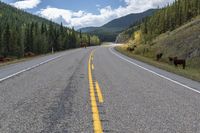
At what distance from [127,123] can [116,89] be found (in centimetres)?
410

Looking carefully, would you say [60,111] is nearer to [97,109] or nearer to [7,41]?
[97,109]

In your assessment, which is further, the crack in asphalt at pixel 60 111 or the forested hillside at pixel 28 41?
the forested hillside at pixel 28 41

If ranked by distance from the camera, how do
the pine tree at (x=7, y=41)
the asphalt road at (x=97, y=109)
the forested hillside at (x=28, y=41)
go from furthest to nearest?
the forested hillside at (x=28, y=41) < the pine tree at (x=7, y=41) < the asphalt road at (x=97, y=109)

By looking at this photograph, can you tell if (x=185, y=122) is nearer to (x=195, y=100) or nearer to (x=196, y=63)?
(x=195, y=100)

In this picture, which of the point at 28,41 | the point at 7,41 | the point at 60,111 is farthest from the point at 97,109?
the point at 28,41

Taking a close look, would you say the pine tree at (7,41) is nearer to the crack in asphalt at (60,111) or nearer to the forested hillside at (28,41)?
the forested hillside at (28,41)

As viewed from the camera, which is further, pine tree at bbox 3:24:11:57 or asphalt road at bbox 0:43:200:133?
pine tree at bbox 3:24:11:57

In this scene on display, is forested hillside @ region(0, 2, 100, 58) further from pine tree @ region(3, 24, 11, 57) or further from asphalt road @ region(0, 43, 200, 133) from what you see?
asphalt road @ region(0, 43, 200, 133)

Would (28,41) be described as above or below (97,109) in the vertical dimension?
above

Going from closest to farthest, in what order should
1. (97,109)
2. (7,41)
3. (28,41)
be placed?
1. (97,109)
2. (7,41)
3. (28,41)

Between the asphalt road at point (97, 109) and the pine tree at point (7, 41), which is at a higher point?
the pine tree at point (7, 41)

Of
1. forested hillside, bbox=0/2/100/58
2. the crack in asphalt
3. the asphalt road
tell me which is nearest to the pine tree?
forested hillside, bbox=0/2/100/58

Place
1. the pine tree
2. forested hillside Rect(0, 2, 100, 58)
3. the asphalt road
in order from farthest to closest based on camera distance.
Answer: forested hillside Rect(0, 2, 100, 58) → the pine tree → the asphalt road

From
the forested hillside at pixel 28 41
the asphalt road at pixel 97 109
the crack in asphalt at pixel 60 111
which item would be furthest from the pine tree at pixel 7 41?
the crack in asphalt at pixel 60 111
